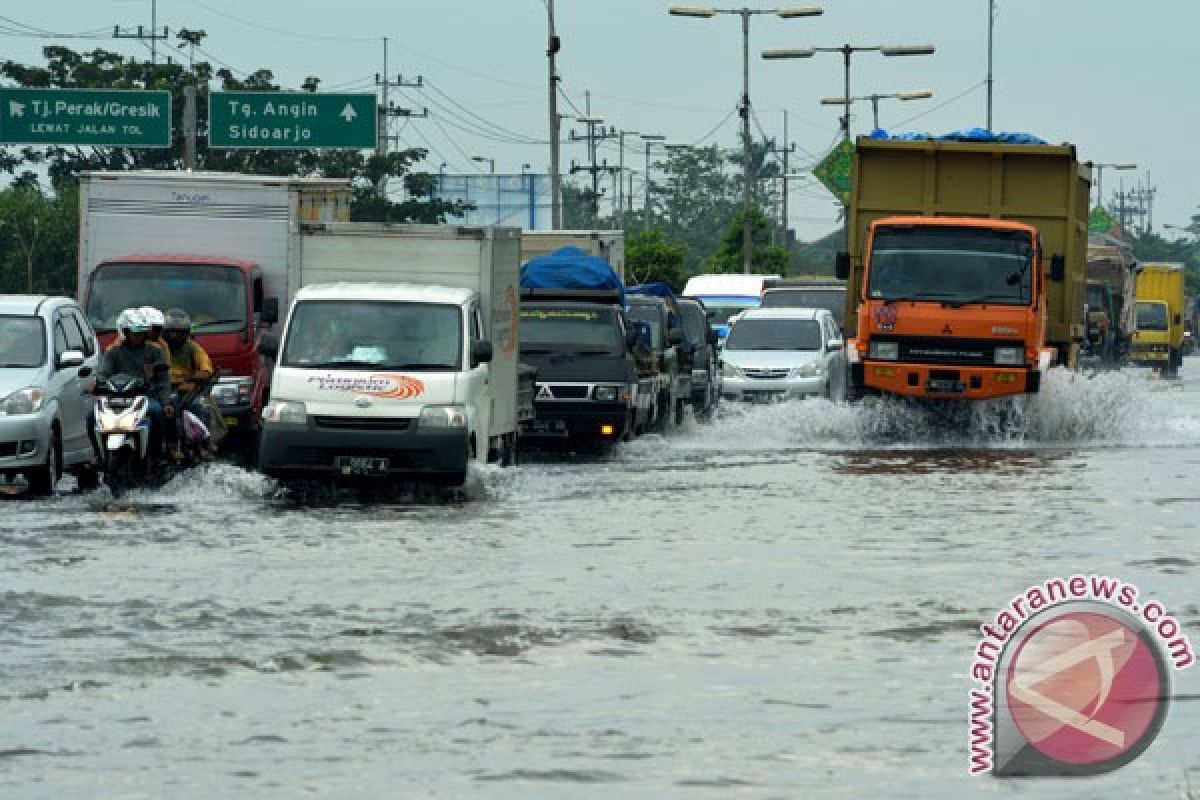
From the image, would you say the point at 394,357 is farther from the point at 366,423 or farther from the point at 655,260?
the point at 655,260

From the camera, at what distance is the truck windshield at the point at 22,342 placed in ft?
70.3

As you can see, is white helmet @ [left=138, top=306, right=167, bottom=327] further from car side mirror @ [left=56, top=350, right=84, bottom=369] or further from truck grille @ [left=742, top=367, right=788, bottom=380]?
truck grille @ [left=742, top=367, right=788, bottom=380]

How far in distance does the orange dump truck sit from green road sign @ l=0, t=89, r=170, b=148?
19.6 m

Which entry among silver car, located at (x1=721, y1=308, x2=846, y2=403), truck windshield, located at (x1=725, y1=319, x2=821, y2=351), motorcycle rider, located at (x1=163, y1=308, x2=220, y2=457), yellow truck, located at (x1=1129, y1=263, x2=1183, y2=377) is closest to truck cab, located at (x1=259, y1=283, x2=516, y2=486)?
motorcycle rider, located at (x1=163, y1=308, x2=220, y2=457)

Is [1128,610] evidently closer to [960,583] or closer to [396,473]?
[960,583]

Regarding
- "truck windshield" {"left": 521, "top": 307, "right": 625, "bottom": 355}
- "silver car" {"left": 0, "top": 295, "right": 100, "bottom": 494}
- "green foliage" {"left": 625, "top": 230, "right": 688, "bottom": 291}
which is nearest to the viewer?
"silver car" {"left": 0, "top": 295, "right": 100, "bottom": 494}

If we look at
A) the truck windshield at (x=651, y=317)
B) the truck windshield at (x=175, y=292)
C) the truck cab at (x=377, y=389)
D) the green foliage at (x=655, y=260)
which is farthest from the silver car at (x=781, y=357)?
the green foliage at (x=655, y=260)

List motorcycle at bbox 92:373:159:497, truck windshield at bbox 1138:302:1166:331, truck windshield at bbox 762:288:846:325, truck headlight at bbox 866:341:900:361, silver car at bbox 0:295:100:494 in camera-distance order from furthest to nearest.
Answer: truck windshield at bbox 1138:302:1166:331 → truck windshield at bbox 762:288:846:325 → truck headlight at bbox 866:341:900:361 → silver car at bbox 0:295:100:494 → motorcycle at bbox 92:373:159:497

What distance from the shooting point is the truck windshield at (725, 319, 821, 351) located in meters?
35.8

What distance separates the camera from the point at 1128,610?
42.6 feet

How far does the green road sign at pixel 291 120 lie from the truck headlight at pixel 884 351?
1905 cm

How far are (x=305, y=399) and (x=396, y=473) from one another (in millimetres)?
943

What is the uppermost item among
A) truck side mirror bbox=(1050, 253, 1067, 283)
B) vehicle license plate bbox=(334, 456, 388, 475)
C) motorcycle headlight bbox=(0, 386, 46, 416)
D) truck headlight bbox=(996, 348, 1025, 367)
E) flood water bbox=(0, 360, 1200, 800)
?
truck side mirror bbox=(1050, 253, 1067, 283)

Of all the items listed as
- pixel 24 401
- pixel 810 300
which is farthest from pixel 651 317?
pixel 24 401
